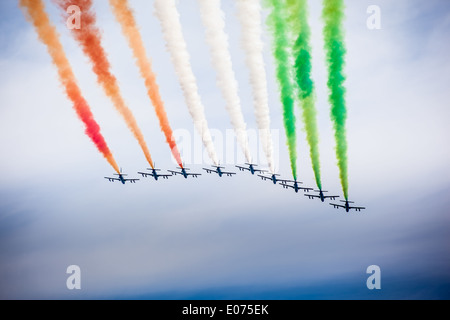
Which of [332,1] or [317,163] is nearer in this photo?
[332,1]

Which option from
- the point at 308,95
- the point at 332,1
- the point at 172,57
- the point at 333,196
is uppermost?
the point at 332,1

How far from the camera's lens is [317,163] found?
2248cm

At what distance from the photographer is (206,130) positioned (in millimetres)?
22797
